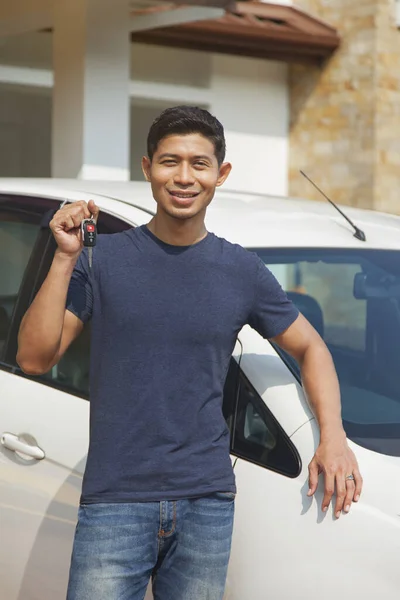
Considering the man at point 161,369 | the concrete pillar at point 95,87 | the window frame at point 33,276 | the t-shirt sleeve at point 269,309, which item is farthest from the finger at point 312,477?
the concrete pillar at point 95,87

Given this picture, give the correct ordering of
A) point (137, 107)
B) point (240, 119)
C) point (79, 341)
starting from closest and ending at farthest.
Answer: point (79, 341)
point (240, 119)
point (137, 107)

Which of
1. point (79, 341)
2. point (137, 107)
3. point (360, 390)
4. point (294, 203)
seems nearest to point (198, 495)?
point (360, 390)

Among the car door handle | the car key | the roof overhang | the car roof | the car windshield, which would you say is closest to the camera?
the car key

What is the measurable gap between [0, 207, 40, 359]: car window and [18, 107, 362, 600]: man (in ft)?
3.47

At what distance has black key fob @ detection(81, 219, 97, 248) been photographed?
2623 millimetres

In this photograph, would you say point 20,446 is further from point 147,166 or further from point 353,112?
point 353,112

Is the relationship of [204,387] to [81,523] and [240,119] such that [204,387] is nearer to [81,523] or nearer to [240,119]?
[81,523]

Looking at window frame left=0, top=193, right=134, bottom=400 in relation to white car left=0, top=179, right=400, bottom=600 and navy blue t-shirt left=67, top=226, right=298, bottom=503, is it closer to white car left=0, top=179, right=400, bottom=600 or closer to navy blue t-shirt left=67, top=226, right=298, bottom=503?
white car left=0, top=179, right=400, bottom=600

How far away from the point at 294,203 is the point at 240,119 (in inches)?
350

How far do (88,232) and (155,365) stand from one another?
1.05 ft

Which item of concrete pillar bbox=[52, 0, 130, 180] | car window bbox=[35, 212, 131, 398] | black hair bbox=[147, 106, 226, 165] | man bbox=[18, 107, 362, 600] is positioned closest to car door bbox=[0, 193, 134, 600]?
car window bbox=[35, 212, 131, 398]

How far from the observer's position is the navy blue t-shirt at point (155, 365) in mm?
2668

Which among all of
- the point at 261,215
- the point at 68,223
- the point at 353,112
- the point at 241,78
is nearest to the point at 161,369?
the point at 68,223

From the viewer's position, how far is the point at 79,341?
Answer: 11.6 feet
